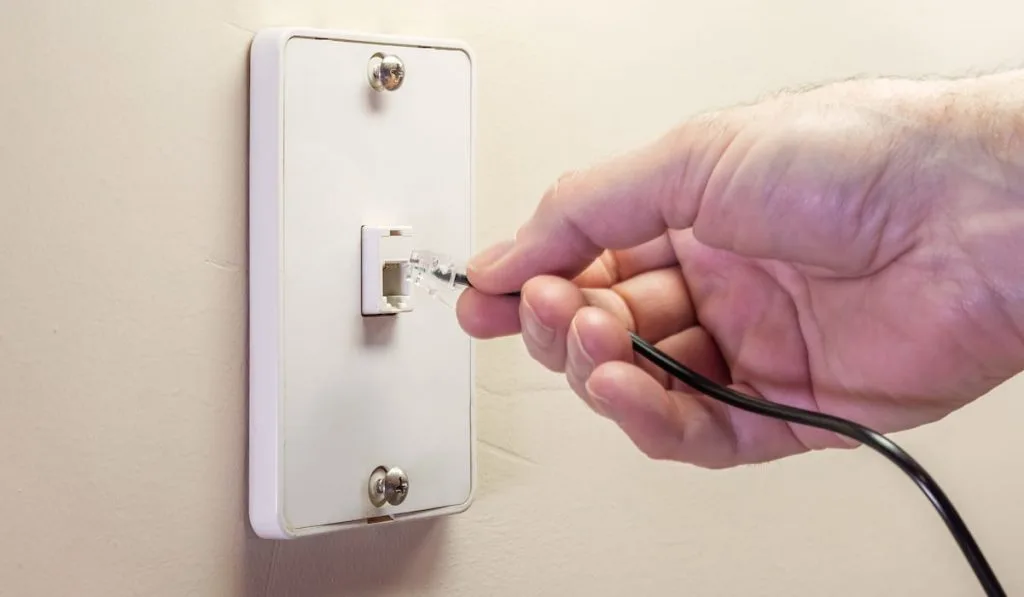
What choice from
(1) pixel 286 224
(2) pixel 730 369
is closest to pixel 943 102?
(2) pixel 730 369

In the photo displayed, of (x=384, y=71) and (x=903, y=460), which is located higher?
→ (x=384, y=71)

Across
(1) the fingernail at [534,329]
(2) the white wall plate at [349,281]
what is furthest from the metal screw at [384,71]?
(1) the fingernail at [534,329]

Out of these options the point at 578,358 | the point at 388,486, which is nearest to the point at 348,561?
the point at 388,486

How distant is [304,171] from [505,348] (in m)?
0.13

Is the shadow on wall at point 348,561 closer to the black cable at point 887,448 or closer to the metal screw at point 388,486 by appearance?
the metal screw at point 388,486

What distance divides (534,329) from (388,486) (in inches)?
3.8

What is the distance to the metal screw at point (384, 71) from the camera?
1.44 ft

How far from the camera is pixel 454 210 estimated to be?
0.46 m

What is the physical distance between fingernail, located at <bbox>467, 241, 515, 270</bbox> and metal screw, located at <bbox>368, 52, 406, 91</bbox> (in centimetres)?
8

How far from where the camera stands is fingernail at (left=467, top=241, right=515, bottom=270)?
0.42m

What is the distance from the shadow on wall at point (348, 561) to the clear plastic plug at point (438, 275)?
0.10m

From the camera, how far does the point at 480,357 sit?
19.3 inches

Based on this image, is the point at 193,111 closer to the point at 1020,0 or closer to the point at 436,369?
the point at 436,369

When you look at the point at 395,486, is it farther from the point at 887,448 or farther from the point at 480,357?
the point at 887,448
